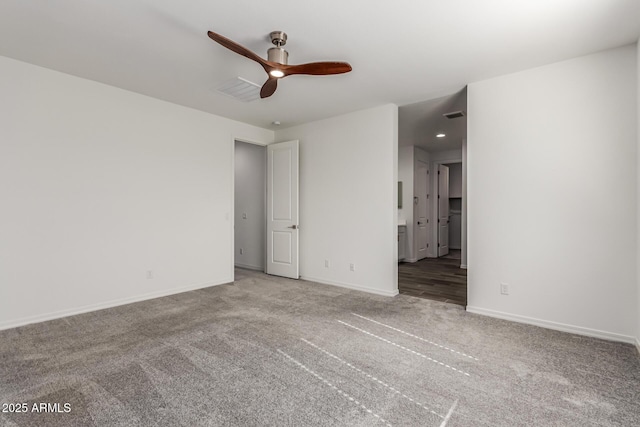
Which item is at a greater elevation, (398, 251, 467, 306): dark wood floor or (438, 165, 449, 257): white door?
(438, 165, 449, 257): white door

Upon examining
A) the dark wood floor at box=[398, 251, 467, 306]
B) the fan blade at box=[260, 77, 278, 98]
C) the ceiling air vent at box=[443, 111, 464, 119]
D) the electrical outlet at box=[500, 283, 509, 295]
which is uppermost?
the ceiling air vent at box=[443, 111, 464, 119]

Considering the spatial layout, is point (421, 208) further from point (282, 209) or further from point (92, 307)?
point (92, 307)

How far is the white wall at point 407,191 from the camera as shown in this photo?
6902 millimetres

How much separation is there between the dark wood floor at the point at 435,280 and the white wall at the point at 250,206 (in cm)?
263

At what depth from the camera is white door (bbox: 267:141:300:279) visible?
201 inches

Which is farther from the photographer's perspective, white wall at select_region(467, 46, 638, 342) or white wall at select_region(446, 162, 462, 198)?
white wall at select_region(446, 162, 462, 198)

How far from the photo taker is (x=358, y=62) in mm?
3002

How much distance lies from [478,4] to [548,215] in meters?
2.03

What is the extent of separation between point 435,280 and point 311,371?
3.50m

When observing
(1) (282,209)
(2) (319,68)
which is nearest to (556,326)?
(2) (319,68)

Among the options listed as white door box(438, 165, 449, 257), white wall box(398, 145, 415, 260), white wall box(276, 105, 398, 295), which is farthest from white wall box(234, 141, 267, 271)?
white door box(438, 165, 449, 257)

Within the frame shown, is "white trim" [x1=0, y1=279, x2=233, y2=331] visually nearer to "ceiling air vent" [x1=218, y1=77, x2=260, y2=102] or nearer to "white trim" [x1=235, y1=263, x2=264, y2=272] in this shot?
"white trim" [x1=235, y1=263, x2=264, y2=272]

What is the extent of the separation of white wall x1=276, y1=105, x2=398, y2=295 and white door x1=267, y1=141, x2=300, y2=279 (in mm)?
157

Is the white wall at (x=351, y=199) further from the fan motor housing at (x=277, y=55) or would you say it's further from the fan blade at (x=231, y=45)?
the fan blade at (x=231, y=45)
